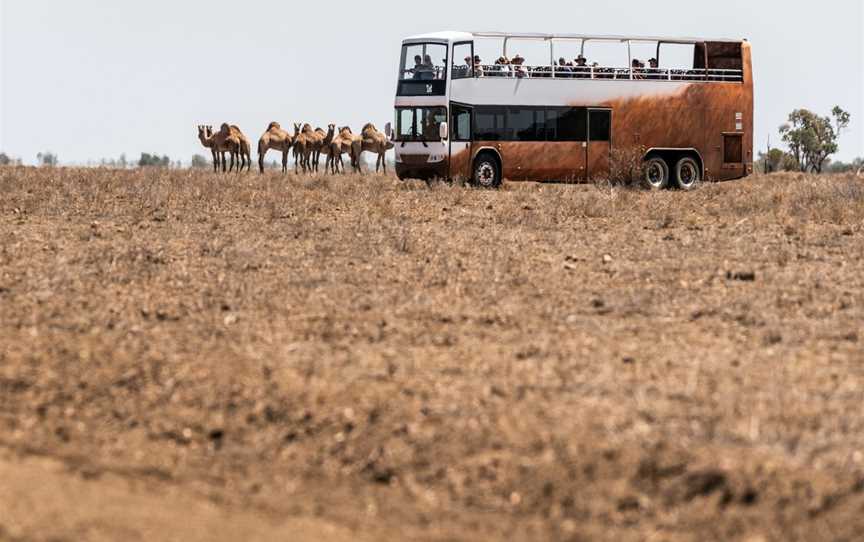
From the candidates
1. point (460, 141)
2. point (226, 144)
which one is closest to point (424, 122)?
point (460, 141)

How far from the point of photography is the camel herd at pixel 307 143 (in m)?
49.3

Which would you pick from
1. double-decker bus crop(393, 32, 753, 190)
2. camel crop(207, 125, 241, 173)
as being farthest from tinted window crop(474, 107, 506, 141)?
camel crop(207, 125, 241, 173)

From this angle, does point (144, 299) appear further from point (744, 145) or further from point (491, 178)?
point (744, 145)

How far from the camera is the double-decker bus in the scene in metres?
32.2

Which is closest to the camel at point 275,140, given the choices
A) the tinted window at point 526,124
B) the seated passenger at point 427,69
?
the seated passenger at point 427,69

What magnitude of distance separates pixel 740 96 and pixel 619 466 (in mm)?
29183

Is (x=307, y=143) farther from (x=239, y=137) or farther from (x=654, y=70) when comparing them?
(x=654, y=70)

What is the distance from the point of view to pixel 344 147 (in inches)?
2045

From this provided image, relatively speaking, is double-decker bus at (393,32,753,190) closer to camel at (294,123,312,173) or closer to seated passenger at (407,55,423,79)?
seated passenger at (407,55,423,79)

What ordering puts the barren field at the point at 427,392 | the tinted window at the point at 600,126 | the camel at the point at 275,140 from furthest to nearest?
the camel at the point at 275,140
the tinted window at the point at 600,126
the barren field at the point at 427,392

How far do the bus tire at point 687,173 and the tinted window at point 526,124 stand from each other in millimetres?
4126

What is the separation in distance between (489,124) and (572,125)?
2.06 m

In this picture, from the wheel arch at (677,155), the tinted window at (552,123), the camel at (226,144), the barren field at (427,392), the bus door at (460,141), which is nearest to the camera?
the barren field at (427,392)

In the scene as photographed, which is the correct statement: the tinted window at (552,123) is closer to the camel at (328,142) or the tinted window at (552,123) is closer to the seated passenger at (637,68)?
the seated passenger at (637,68)
